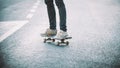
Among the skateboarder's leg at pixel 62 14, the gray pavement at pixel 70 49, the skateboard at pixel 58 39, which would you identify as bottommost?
the gray pavement at pixel 70 49

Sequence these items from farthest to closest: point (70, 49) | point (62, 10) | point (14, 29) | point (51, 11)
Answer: point (14, 29) → point (51, 11) → point (62, 10) → point (70, 49)

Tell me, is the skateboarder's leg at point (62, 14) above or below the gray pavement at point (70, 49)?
above

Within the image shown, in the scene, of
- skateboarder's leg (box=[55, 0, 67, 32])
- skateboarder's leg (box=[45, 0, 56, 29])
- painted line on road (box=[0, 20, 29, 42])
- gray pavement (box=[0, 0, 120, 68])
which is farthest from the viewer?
painted line on road (box=[0, 20, 29, 42])

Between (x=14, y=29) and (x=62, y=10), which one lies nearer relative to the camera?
(x=62, y=10)

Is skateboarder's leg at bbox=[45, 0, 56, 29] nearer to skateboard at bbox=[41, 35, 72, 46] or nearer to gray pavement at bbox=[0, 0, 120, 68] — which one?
skateboard at bbox=[41, 35, 72, 46]

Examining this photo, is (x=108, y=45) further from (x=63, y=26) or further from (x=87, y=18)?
(x=87, y=18)

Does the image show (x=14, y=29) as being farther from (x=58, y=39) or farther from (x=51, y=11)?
(x=58, y=39)


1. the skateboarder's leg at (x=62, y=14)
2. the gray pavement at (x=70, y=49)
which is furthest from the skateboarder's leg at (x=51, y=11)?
the gray pavement at (x=70, y=49)

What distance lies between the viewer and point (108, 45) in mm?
6223

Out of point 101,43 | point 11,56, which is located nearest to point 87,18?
point 101,43

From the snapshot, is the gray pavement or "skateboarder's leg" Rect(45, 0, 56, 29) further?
"skateboarder's leg" Rect(45, 0, 56, 29)

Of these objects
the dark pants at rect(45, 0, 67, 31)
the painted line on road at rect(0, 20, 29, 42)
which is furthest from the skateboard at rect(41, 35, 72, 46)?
the painted line on road at rect(0, 20, 29, 42)

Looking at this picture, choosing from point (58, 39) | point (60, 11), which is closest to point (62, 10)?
point (60, 11)

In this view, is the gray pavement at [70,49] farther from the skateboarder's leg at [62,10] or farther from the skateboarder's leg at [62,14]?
the skateboarder's leg at [62,10]
